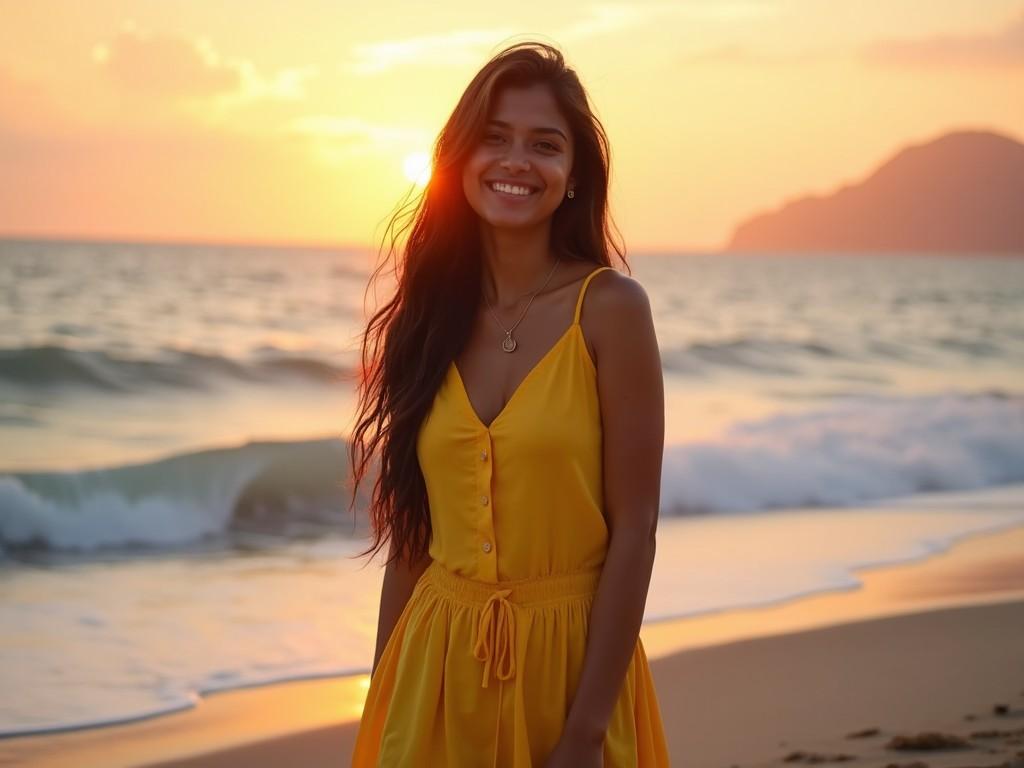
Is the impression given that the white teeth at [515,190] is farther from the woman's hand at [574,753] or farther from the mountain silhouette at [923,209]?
the mountain silhouette at [923,209]

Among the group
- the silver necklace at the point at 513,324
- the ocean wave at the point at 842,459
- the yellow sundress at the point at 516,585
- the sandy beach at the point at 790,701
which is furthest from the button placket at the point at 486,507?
the ocean wave at the point at 842,459

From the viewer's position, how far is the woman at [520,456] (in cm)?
270

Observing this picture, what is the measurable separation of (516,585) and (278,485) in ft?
31.8

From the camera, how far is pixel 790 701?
6.21 m

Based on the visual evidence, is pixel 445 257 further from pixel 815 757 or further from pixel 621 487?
pixel 815 757

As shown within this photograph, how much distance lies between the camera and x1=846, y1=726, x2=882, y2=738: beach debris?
5.70 metres

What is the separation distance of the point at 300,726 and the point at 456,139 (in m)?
3.47

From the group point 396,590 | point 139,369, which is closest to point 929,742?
point 396,590

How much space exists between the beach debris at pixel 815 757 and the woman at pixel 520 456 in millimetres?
2707

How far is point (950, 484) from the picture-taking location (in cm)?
1425

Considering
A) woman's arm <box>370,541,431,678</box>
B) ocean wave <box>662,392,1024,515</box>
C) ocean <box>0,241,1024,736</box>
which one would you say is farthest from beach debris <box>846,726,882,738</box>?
ocean wave <box>662,392,1024,515</box>

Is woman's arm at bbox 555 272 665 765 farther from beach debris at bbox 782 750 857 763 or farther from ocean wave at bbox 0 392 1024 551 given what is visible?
ocean wave at bbox 0 392 1024 551

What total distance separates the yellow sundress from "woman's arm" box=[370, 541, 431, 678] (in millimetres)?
250

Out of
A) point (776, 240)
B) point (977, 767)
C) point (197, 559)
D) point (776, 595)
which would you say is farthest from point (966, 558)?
point (776, 240)
